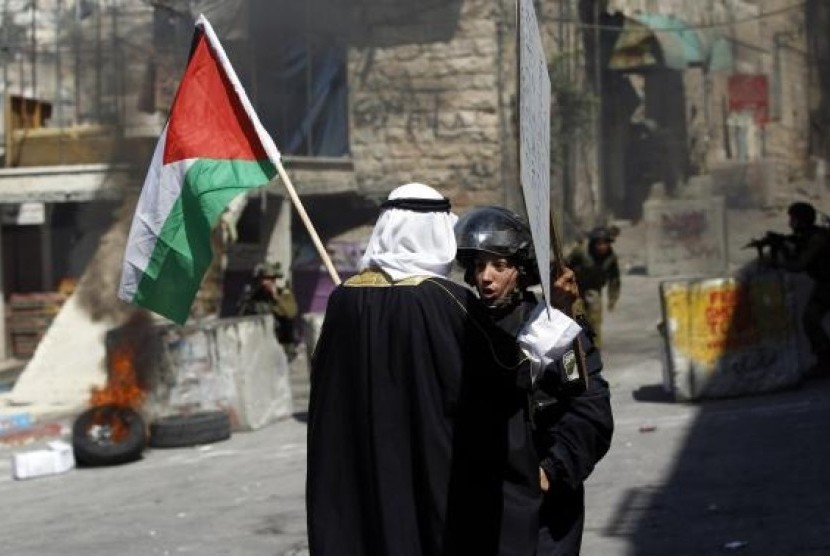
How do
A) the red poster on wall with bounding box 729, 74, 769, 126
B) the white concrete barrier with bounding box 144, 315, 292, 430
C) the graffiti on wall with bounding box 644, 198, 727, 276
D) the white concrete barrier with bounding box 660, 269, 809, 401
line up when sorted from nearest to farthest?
the white concrete barrier with bounding box 660, 269, 809, 401
the white concrete barrier with bounding box 144, 315, 292, 430
the graffiti on wall with bounding box 644, 198, 727, 276
the red poster on wall with bounding box 729, 74, 769, 126

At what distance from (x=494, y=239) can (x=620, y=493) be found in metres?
4.41

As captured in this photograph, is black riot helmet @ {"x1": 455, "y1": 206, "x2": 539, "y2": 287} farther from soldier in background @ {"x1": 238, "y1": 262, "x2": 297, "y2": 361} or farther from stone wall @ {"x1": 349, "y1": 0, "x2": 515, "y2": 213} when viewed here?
stone wall @ {"x1": 349, "y1": 0, "x2": 515, "y2": 213}

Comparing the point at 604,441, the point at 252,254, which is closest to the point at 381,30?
the point at 252,254

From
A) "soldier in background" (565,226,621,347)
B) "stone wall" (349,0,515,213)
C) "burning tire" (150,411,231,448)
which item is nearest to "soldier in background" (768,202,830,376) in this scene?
"soldier in background" (565,226,621,347)

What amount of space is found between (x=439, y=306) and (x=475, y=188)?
17.7m

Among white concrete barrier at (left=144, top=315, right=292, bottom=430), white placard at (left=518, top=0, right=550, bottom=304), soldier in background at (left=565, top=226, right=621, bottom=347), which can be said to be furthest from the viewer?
soldier in background at (left=565, top=226, right=621, bottom=347)

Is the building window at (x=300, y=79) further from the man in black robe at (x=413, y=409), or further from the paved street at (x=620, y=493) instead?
the man in black robe at (x=413, y=409)

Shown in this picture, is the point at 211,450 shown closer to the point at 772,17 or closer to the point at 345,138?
the point at 345,138

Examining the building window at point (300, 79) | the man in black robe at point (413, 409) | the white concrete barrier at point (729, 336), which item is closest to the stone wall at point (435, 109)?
the building window at point (300, 79)

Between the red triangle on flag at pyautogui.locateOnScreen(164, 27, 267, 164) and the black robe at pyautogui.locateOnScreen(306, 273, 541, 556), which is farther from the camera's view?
the red triangle on flag at pyautogui.locateOnScreen(164, 27, 267, 164)

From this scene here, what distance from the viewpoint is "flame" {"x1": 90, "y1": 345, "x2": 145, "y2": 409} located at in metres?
12.2

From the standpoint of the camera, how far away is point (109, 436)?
10.9m

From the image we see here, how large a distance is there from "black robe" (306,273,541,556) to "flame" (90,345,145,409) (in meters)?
8.53

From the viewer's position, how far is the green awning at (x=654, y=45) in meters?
27.6
